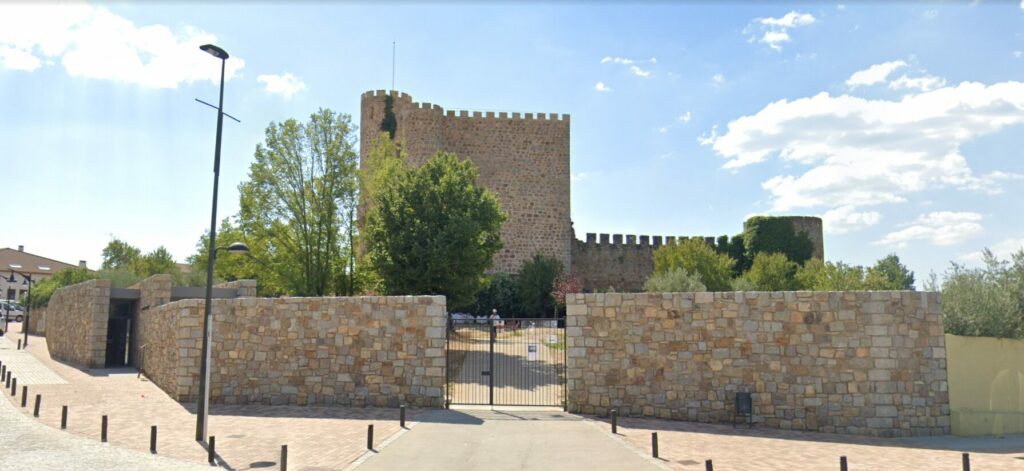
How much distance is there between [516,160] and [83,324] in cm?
2207

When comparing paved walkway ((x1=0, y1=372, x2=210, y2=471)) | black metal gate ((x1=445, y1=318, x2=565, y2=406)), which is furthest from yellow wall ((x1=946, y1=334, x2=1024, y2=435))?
paved walkway ((x1=0, y1=372, x2=210, y2=471))

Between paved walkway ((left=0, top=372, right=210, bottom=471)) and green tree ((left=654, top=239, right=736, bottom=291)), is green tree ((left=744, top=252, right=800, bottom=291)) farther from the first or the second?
paved walkway ((left=0, top=372, right=210, bottom=471))

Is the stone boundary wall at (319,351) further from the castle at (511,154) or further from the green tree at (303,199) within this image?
the castle at (511,154)

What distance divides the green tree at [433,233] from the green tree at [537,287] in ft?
32.1

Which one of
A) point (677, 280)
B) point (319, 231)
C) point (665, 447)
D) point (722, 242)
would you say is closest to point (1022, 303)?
point (665, 447)

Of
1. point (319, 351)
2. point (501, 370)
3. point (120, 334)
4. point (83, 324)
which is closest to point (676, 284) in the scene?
point (501, 370)

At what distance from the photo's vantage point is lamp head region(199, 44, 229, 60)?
11780 mm

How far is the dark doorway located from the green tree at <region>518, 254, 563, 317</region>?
1784cm

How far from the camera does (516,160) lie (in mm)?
37625

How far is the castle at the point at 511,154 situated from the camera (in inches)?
1419

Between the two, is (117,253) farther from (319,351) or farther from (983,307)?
(983,307)

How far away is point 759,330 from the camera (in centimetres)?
1452

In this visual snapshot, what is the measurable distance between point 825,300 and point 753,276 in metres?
23.9

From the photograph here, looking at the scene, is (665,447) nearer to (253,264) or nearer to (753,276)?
(253,264)
